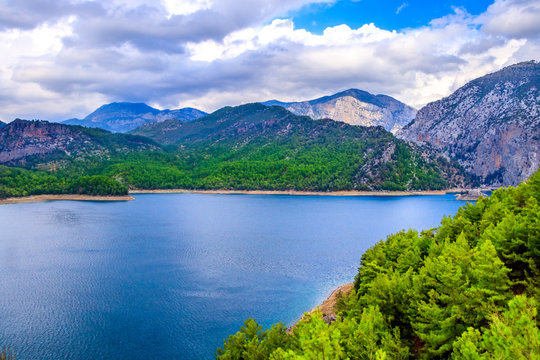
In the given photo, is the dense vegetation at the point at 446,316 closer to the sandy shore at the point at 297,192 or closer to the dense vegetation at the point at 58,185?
the dense vegetation at the point at 58,185

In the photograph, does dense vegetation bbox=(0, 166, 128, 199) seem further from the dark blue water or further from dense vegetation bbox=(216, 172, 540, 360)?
dense vegetation bbox=(216, 172, 540, 360)

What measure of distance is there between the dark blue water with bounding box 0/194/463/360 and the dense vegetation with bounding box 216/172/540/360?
42.7ft

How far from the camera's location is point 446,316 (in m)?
19.3

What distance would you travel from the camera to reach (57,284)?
4588cm

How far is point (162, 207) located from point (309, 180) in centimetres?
7743

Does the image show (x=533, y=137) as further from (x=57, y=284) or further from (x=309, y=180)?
(x=57, y=284)

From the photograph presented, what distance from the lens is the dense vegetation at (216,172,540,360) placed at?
14.6 metres

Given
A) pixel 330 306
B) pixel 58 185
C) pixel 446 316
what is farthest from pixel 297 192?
pixel 446 316

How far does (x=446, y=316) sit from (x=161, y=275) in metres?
39.1

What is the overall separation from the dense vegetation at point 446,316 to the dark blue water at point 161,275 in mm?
13029

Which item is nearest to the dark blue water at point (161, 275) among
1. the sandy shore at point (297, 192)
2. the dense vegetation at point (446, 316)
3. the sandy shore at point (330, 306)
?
the sandy shore at point (330, 306)

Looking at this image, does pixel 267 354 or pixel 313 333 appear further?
pixel 267 354

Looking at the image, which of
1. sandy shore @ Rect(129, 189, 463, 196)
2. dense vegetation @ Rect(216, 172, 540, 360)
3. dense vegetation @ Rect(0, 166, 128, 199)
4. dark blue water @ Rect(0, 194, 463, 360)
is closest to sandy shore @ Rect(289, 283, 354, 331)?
dark blue water @ Rect(0, 194, 463, 360)

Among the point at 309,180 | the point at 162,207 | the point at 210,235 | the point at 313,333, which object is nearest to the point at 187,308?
the point at 313,333
